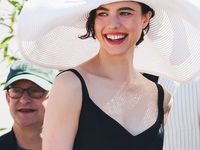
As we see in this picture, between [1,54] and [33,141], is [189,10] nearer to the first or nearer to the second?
[33,141]

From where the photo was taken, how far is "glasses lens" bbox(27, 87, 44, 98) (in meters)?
3.55

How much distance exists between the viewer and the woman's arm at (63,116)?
8.81 feet

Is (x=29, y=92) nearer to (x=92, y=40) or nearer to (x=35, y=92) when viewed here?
(x=35, y=92)

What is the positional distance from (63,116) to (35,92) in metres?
0.92

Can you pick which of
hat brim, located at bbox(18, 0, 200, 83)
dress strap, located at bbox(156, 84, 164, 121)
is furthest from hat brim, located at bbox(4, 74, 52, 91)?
dress strap, located at bbox(156, 84, 164, 121)

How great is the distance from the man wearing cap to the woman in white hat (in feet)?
1.51

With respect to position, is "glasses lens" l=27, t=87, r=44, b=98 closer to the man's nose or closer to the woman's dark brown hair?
the man's nose

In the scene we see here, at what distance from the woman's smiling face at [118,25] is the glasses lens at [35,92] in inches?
32.9

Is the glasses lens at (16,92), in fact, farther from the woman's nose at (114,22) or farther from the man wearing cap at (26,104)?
the woman's nose at (114,22)

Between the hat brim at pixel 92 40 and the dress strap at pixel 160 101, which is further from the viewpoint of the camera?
the dress strap at pixel 160 101

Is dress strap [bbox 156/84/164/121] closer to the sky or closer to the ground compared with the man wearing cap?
closer to the sky

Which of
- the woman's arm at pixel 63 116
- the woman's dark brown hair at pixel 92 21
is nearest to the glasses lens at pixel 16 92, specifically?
the woman's dark brown hair at pixel 92 21

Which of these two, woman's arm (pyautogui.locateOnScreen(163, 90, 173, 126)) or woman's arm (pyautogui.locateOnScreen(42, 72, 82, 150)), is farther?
woman's arm (pyautogui.locateOnScreen(163, 90, 173, 126))

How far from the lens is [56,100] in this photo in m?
2.70
